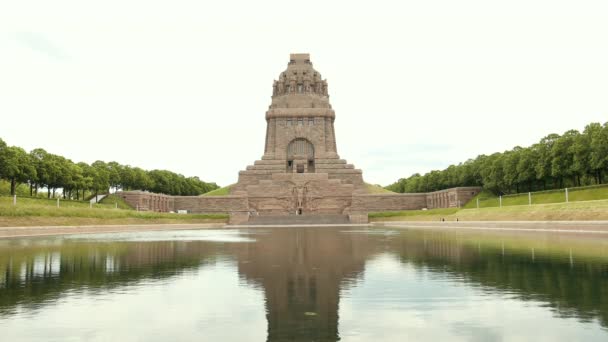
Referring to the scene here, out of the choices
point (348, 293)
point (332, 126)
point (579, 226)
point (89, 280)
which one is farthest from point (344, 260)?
point (332, 126)

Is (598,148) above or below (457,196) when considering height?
above

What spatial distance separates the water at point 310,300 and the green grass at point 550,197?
Answer: 1472 inches

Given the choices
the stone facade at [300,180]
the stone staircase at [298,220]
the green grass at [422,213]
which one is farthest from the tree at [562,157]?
the stone staircase at [298,220]

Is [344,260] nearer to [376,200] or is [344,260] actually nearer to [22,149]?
[22,149]

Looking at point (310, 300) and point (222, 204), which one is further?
point (222, 204)

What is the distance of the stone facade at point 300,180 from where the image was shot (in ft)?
260

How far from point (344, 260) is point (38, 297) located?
28.9ft

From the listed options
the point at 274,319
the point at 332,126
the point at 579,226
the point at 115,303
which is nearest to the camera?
the point at 274,319

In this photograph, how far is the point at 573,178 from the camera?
196 feet

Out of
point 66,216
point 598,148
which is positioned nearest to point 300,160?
point 598,148

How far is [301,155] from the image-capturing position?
3824 inches

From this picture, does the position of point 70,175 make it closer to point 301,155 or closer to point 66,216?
point 66,216

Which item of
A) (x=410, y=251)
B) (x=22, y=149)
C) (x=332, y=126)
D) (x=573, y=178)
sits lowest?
(x=410, y=251)

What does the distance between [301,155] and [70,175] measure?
136ft
